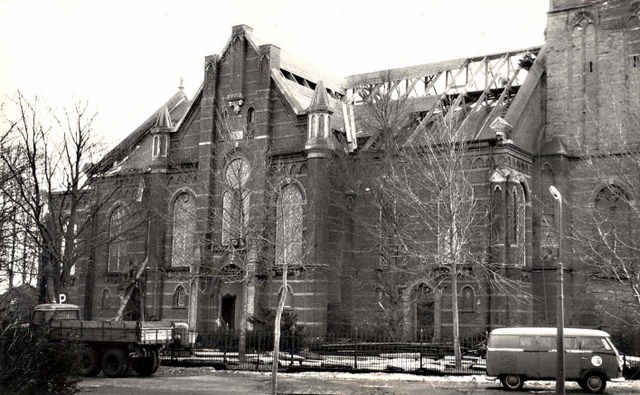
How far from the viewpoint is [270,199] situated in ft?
139

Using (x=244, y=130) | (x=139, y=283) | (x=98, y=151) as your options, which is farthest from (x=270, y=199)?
(x=139, y=283)

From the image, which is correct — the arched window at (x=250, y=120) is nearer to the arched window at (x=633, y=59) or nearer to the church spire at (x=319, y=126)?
the church spire at (x=319, y=126)

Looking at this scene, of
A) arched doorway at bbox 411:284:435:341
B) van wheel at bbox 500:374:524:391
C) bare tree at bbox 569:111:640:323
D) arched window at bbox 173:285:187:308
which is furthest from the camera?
arched window at bbox 173:285:187:308

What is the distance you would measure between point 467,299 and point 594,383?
1556 centimetres

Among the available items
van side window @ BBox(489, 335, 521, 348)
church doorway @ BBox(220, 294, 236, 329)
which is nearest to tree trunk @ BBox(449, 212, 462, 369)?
van side window @ BBox(489, 335, 521, 348)

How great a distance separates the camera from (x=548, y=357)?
26.2 metres

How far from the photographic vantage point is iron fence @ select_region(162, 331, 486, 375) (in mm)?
31562

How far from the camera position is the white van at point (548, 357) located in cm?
2558

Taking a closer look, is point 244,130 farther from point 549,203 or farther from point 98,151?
point 549,203

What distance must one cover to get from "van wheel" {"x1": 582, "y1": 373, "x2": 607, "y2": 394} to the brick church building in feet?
45.7

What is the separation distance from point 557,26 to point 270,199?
758 inches

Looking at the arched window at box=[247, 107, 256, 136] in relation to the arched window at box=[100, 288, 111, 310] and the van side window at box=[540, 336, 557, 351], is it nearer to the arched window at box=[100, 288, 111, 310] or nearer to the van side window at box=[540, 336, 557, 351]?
the arched window at box=[100, 288, 111, 310]

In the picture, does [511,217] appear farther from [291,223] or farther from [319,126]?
[291,223]

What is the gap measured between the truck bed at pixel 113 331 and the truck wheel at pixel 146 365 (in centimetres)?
80
